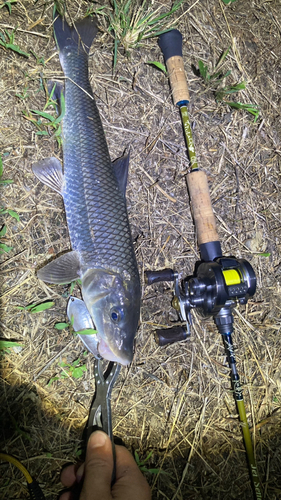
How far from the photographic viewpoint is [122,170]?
2.88 metres

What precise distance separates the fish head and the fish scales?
11cm

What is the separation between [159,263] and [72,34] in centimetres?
231

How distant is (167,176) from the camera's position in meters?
3.18

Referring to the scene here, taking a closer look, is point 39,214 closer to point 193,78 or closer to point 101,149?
point 101,149

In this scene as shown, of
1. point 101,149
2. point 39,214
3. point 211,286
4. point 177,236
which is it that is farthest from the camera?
point 177,236

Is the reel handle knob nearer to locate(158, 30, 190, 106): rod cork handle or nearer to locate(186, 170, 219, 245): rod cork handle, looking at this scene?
locate(186, 170, 219, 245): rod cork handle

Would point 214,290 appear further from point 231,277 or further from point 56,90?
point 56,90

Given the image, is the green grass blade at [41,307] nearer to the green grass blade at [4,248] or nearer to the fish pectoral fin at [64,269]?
the fish pectoral fin at [64,269]

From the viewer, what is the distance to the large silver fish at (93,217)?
2.46 metres

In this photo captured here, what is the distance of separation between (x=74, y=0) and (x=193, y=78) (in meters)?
1.38

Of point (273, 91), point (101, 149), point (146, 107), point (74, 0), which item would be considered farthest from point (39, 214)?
point (273, 91)

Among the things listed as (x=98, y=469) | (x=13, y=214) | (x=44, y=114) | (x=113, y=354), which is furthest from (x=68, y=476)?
(x=44, y=114)

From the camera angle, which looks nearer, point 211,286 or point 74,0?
point 211,286

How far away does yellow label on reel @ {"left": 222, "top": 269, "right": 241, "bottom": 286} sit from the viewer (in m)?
2.52
